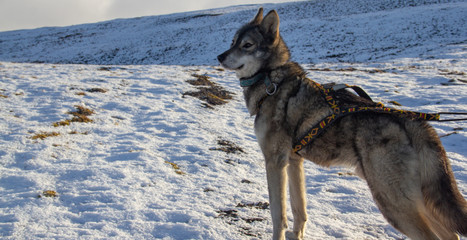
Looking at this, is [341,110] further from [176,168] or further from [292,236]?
[176,168]

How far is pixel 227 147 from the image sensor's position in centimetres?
750

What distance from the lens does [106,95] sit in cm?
1066

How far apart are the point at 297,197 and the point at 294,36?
30.2 meters

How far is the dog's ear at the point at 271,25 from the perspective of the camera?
4281 mm

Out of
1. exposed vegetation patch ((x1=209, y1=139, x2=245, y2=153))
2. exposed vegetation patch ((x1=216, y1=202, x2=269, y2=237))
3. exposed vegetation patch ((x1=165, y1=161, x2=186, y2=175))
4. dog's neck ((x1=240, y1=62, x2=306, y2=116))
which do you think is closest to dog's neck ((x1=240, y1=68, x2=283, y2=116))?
dog's neck ((x1=240, y1=62, x2=306, y2=116))

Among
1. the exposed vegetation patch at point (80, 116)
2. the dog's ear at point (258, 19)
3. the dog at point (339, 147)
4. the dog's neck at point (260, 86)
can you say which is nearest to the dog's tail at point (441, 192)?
the dog at point (339, 147)

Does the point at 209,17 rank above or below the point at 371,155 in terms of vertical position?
above

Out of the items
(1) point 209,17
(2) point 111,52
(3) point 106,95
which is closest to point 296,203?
(3) point 106,95

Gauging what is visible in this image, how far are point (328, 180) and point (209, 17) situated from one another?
43.6m

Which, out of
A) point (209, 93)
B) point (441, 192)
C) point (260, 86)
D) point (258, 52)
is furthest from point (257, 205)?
point (209, 93)

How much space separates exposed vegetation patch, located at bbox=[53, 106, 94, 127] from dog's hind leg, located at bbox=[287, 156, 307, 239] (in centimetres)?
596

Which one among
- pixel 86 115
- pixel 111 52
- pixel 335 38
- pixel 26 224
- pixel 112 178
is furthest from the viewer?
pixel 111 52

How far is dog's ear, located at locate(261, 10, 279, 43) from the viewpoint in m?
4.28

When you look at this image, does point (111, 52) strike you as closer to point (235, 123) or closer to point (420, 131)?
point (235, 123)
